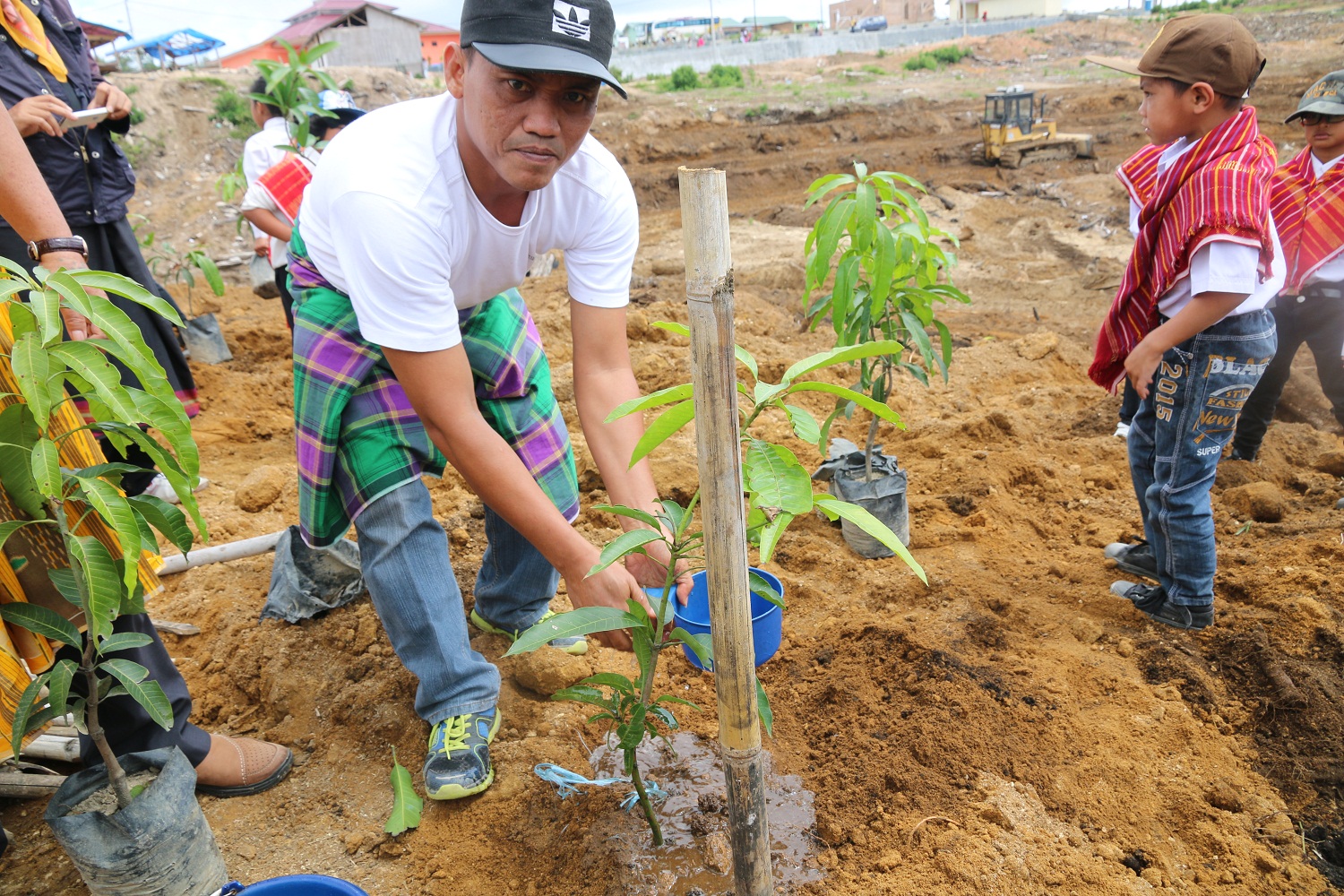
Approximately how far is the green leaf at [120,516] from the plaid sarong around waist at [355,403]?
0.46 metres

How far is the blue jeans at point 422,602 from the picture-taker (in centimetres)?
182

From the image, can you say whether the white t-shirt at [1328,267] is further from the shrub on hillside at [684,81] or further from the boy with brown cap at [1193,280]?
the shrub on hillside at [684,81]

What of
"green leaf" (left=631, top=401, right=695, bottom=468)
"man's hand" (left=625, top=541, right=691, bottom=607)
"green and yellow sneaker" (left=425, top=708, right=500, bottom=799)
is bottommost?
"green and yellow sneaker" (left=425, top=708, right=500, bottom=799)

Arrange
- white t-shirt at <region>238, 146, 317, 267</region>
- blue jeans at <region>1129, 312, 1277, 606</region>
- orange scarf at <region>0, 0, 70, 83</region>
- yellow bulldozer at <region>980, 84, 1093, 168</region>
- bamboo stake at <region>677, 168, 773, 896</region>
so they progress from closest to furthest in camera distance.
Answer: bamboo stake at <region>677, 168, 773, 896</region>
blue jeans at <region>1129, 312, 1277, 606</region>
orange scarf at <region>0, 0, 70, 83</region>
white t-shirt at <region>238, 146, 317, 267</region>
yellow bulldozer at <region>980, 84, 1093, 168</region>

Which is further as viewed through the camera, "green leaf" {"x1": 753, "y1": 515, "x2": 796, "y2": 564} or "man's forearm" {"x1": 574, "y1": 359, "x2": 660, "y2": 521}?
"man's forearm" {"x1": 574, "y1": 359, "x2": 660, "y2": 521}

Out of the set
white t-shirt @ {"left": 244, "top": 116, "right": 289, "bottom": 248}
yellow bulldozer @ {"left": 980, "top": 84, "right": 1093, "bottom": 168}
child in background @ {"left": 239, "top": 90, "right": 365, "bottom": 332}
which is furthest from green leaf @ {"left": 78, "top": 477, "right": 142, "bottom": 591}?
yellow bulldozer @ {"left": 980, "top": 84, "right": 1093, "bottom": 168}

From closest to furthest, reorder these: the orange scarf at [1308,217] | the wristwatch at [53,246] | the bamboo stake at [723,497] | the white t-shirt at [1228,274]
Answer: the bamboo stake at [723,497] < the wristwatch at [53,246] < the white t-shirt at [1228,274] < the orange scarf at [1308,217]

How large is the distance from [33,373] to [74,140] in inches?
→ 76.6

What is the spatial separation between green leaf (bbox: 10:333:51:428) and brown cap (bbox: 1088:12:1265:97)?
2386mm

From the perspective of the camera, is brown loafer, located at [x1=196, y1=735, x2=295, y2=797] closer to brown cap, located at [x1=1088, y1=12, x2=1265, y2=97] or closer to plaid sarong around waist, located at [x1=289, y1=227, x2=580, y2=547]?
plaid sarong around waist, located at [x1=289, y1=227, x2=580, y2=547]

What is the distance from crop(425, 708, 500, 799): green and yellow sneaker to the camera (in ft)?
5.84

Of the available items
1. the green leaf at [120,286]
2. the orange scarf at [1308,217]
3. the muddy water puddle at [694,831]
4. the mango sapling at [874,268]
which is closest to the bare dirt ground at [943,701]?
the muddy water puddle at [694,831]

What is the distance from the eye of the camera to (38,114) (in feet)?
7.36

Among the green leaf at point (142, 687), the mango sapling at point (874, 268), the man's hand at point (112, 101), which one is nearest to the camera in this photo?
the green leaf at point (142, 687)
